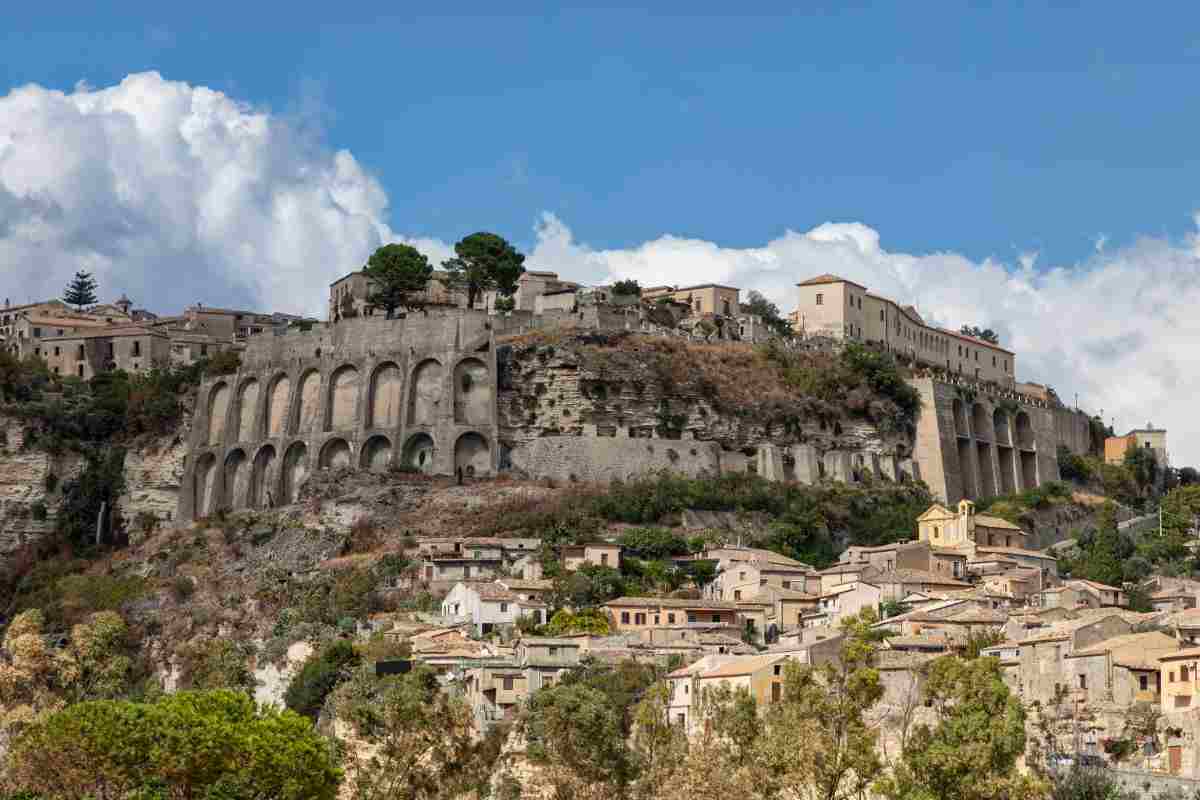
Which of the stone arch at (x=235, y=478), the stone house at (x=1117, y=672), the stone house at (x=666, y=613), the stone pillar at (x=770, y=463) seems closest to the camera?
the stone house at (x=1117, y=672)

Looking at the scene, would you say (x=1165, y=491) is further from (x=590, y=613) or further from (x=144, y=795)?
(x=144, y=795)

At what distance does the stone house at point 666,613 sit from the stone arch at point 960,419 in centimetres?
3305

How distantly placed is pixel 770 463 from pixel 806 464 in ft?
6.08

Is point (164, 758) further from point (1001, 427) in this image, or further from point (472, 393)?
point (1001, 427)

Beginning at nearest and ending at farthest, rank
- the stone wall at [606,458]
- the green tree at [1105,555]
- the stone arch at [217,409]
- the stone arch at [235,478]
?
the green tree at [1105,555] → the stone wall at [606,458] → the stone arch at [235,478] → the stone arch at [217,409]

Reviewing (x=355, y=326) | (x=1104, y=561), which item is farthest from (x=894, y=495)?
(x=355, y=326)

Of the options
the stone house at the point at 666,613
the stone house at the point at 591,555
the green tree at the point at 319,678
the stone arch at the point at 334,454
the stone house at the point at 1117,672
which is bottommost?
the stone house at the point at 1117,672

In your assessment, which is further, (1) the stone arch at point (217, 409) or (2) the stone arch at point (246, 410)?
(1) the stone arch at point (217, 409)

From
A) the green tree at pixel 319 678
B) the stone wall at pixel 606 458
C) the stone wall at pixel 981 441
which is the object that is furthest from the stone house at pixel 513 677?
the stone wall at pixel 981 441

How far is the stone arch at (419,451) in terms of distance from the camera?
104 m

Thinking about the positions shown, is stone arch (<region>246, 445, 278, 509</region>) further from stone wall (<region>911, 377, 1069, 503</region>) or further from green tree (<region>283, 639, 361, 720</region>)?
stone wall (<region>911, 377, 1069, 503</region>)

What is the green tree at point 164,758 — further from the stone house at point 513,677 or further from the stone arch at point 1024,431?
the stone arch at point 1024,431

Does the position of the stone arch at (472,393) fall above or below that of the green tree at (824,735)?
above

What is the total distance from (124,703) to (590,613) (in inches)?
900
